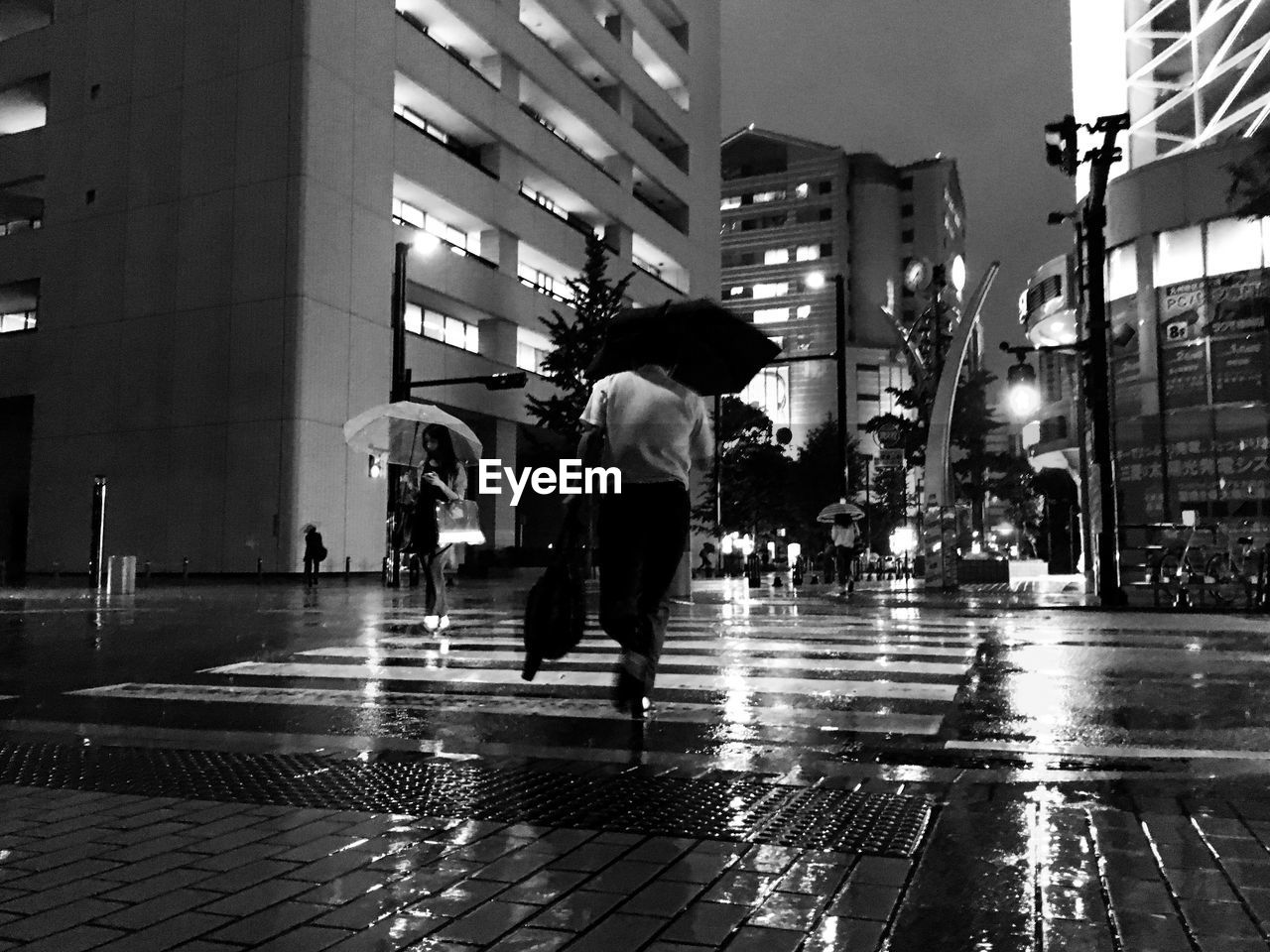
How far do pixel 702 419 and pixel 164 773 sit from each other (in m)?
2.94

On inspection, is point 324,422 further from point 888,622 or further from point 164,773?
point 164,773

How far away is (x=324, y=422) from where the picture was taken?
3122cm

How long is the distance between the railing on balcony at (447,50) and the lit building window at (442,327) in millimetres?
8744

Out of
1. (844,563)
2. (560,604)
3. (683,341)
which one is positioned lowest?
(560,604)

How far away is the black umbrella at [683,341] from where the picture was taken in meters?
5.61

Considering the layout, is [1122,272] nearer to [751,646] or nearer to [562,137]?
[562,137]

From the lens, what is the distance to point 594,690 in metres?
6.62

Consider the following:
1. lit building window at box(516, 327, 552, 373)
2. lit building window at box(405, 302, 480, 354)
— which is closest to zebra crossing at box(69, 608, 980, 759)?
lit building window at box(405, 302, 480, 354)

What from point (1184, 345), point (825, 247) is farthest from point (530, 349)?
point (825, 247)

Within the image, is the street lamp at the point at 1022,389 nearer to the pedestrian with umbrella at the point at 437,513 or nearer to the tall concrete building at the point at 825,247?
the pedestrian with umbrella at the point at 437,513

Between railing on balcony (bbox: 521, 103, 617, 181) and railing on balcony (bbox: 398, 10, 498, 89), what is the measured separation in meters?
2.40

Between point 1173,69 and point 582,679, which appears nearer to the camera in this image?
point 582,679

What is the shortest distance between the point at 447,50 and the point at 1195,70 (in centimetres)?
2955

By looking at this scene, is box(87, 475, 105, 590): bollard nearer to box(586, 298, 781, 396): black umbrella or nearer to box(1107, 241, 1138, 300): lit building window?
box(586, 298, 781, 396): black umbrella
